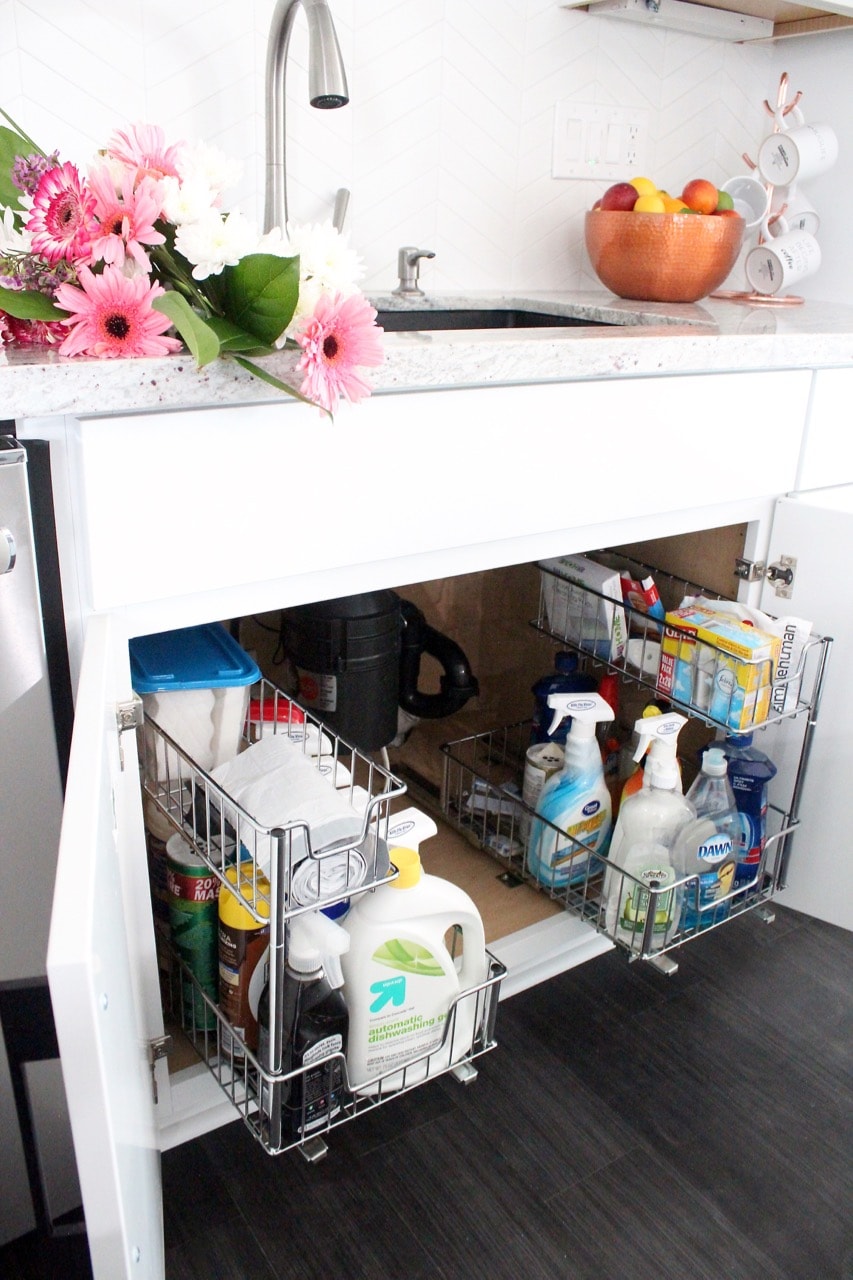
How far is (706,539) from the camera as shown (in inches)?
60.4

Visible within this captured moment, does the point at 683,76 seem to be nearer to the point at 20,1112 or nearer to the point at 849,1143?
the point at 849,1143

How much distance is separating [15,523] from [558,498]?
0.60 meters

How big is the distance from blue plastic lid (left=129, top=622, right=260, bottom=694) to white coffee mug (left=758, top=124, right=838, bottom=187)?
53.1 inches

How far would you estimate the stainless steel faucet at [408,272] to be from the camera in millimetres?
1546

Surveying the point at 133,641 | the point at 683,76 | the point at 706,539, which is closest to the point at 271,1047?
the point at 133,641

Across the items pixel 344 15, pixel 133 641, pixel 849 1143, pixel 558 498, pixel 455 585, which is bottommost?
pixel 849 1143

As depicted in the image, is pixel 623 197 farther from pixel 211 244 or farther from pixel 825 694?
pixel 211 244

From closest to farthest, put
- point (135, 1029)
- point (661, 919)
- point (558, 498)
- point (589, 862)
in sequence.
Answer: point (135, 1029)
point (558, 498)
point (661, 919)
point (589, 862)

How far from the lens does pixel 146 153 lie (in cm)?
82

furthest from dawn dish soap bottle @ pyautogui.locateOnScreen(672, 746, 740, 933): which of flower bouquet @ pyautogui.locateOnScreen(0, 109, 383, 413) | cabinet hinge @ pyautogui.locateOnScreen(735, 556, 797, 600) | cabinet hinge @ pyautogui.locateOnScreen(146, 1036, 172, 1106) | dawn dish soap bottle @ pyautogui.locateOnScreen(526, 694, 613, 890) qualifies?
flower bouquet @ pyautogui.locateOnScreen(0, 109, 383, 413)

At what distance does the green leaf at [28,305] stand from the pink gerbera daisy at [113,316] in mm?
16

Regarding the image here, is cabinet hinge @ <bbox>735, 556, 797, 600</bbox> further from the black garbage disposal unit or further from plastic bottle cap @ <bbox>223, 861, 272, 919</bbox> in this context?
plastic bottle cap @ <bbox>223, 861, 272, 919</bbox>

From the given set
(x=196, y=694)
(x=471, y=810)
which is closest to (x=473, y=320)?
(x=471, y=810)

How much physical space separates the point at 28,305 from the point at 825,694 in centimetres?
109
